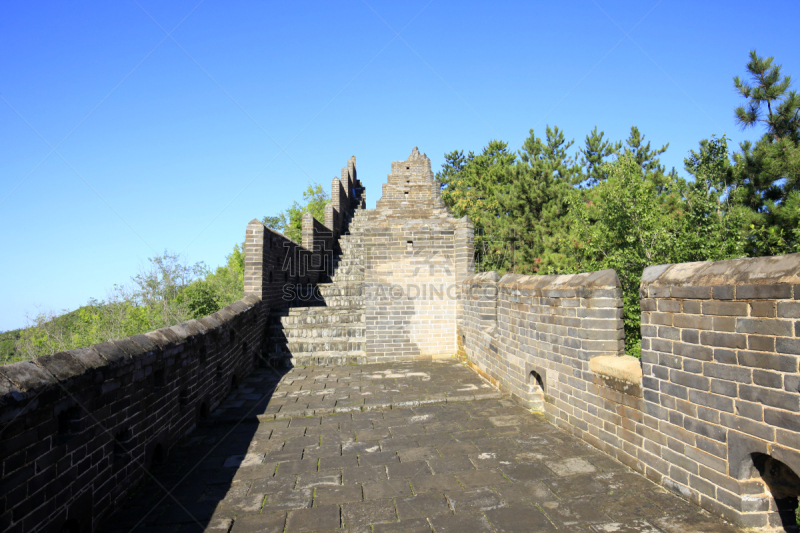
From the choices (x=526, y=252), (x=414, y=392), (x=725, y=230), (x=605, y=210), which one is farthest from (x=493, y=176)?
(x=414, y=392)

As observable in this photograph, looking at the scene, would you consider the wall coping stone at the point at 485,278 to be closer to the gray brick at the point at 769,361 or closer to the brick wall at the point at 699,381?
the brick wall at the point at 699,381

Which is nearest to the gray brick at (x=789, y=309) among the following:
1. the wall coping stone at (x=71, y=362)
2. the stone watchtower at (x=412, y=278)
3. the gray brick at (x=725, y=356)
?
the gray brick at (x=725, y=356)

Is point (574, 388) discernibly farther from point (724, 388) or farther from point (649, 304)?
point (724, 388)

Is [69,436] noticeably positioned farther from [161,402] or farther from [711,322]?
[711,322]

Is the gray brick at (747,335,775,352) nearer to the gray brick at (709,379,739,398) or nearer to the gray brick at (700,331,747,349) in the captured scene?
the gray brick at (700,331,747,349)

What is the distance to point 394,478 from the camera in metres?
3.96

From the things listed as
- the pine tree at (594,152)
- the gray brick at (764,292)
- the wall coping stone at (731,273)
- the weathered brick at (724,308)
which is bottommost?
the weathered brick at (724,308)

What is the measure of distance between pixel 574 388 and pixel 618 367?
2.81 feet

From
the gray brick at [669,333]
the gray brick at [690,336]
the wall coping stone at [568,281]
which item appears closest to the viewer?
the gray brick at [690,336]

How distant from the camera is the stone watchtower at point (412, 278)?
Answer: 10.1 metres

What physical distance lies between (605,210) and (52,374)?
16446mm

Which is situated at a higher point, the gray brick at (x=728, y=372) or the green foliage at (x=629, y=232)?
the green foliage at (x=629, y=232)

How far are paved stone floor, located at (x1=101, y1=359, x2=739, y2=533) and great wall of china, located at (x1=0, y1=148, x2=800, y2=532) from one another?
21 centimetres

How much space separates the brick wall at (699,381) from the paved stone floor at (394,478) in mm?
268
